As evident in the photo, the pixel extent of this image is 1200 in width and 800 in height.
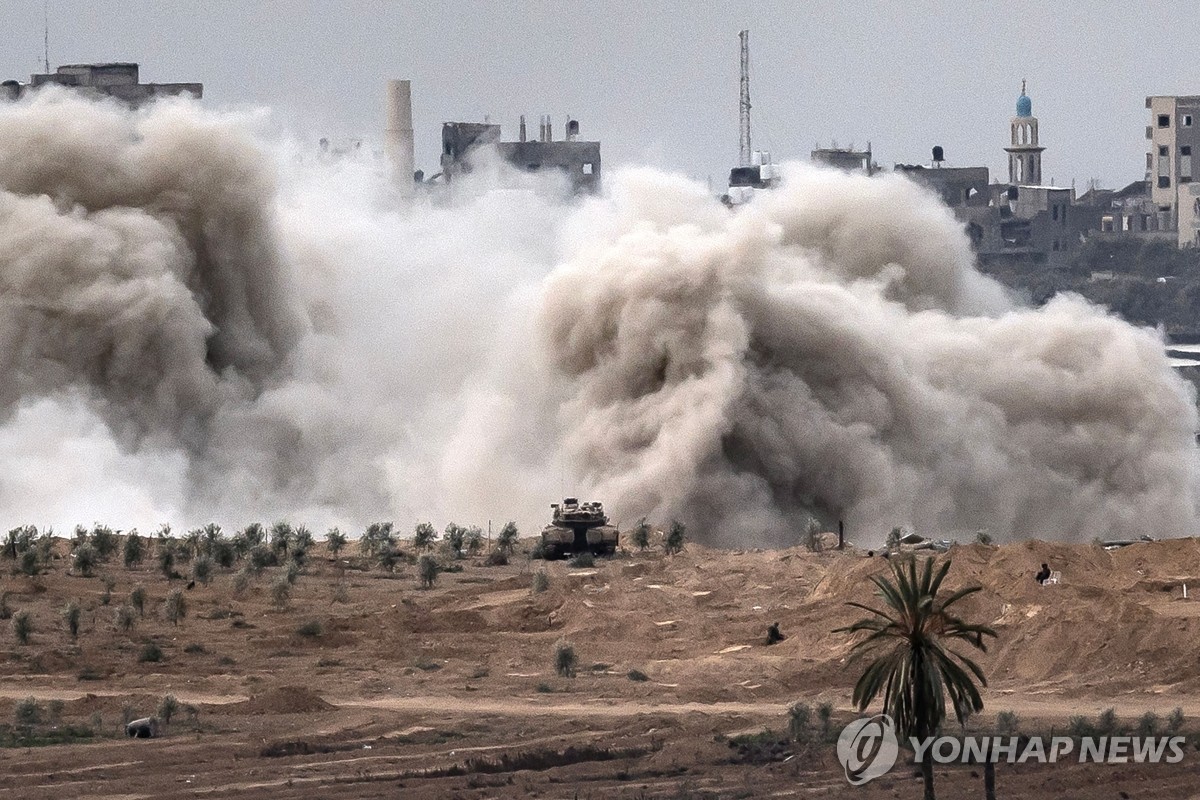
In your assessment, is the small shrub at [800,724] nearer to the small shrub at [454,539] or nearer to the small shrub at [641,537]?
the small shrub at [454,539]

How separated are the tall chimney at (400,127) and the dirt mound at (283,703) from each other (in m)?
70.1

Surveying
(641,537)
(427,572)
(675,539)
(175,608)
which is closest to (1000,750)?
(175,608)

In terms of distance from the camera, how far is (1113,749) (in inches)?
1117

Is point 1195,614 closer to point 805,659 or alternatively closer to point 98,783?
point 805,659

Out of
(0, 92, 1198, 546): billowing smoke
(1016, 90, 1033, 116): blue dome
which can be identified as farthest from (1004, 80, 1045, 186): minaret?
(0, 92, 1198, 546): billowing smoke

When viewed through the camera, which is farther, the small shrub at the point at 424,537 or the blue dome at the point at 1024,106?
the blue dome at the point at 1024,106

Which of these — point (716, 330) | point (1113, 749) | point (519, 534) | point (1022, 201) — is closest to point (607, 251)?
point (716, 330)

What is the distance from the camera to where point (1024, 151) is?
145 m

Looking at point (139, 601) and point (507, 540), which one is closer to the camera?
point (139, 601)

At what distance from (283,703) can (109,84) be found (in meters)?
61.6

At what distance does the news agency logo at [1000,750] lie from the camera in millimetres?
27797

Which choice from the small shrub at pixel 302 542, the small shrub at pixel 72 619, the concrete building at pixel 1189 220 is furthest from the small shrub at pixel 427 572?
the concrete building at pixel 1189 220

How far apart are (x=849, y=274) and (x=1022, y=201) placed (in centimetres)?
7969

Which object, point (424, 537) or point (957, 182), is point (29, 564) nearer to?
point (424, 537)
